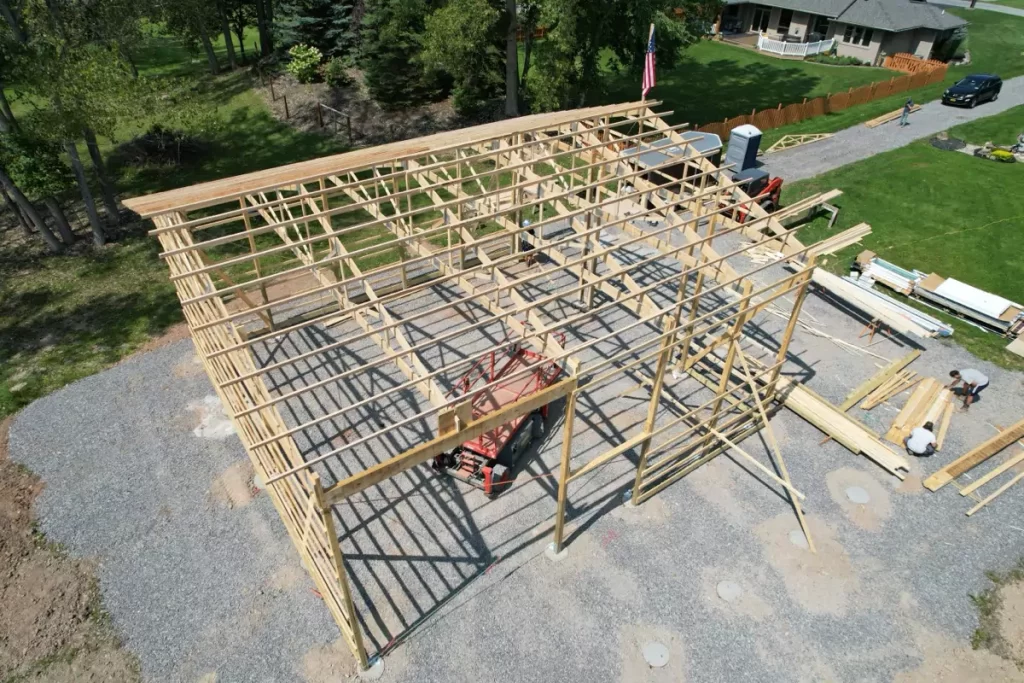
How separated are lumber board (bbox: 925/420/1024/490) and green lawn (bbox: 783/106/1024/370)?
3572 millimetres

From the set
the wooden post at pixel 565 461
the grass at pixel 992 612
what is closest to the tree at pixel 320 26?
the wooden post at pixel 565 461

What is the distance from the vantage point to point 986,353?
686 inches

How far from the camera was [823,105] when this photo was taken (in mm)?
34344

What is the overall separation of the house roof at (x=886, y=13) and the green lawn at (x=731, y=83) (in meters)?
3.33

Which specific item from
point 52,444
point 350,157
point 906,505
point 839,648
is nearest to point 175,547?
point 52,444

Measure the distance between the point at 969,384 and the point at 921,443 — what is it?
2.86 meters

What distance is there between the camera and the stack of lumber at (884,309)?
17.5 metres

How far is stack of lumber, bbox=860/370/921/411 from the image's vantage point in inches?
614

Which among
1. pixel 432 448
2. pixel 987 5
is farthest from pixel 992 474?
pixel 987 5

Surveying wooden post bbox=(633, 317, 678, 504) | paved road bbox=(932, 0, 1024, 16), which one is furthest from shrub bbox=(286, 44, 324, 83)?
paved road bbox=(932, 0, 1024, 16)

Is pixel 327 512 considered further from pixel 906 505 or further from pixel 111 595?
pixel 906 505

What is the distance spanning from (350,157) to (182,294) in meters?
5.11

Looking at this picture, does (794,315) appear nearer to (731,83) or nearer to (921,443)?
(921,443)

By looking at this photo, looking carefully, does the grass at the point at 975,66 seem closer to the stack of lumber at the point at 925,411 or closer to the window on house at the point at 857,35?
the window on house at the point at 857,35
